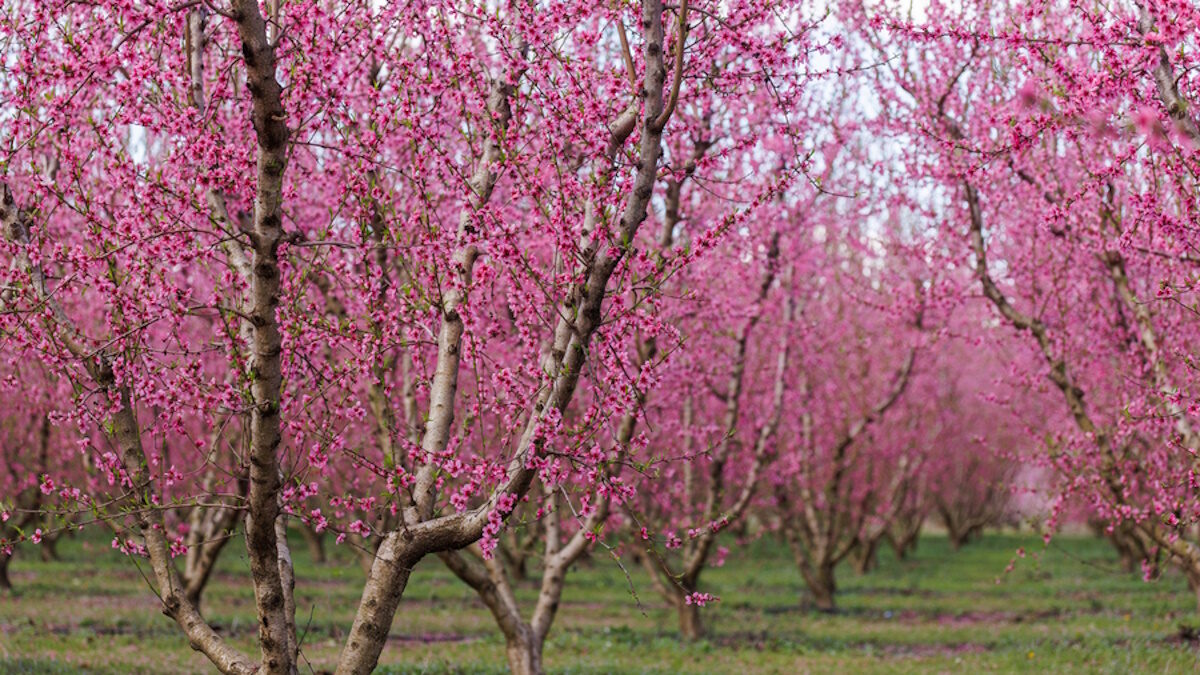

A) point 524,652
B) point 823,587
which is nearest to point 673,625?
point 823,587

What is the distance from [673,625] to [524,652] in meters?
8.94

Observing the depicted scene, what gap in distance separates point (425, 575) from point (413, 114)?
72.1 feet

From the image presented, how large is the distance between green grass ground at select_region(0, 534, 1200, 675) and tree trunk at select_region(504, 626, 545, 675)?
171 cm

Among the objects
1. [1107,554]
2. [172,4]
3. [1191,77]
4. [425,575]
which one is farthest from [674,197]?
[1107,554]

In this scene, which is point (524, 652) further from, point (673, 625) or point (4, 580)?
point (4, 580)

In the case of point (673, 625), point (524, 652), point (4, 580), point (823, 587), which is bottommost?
point (673, 625)

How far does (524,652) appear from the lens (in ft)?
36.7

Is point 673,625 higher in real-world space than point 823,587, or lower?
lower

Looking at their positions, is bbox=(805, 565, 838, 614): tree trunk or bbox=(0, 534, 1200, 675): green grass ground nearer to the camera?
bbox=(0, 534, 1200, 675): green grass ground

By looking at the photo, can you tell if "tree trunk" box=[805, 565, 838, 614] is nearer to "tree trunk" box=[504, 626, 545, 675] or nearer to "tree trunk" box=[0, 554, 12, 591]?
"tree trunk" box=[504, 626, 545, 675]

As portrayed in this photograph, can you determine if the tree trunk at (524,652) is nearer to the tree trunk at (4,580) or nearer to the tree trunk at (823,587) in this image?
the tree trunk at (823,587)

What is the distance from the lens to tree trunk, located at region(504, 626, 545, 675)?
11188 mm

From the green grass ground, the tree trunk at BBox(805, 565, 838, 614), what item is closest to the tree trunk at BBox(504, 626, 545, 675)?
the green grass ground

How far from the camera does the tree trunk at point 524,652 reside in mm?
11188
